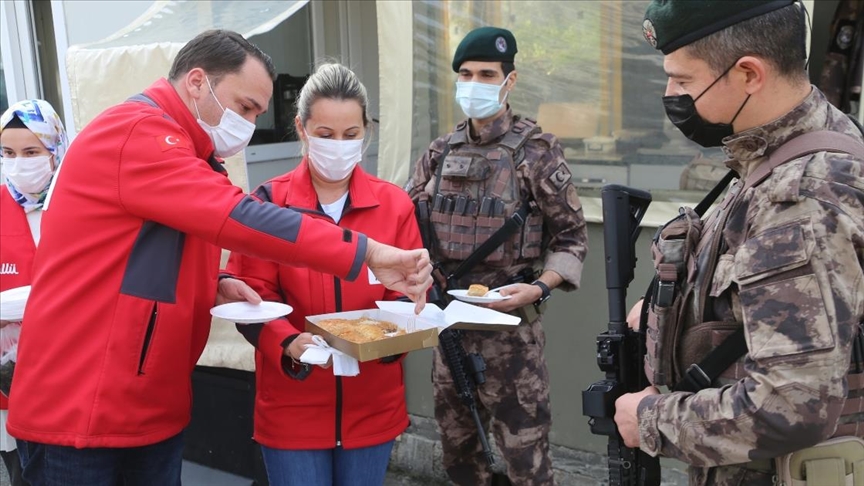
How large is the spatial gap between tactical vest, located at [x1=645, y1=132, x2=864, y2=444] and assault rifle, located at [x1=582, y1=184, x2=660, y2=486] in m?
0.11

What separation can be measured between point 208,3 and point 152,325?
244 cm

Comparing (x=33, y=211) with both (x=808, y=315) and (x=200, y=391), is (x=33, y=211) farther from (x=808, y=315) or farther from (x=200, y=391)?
(x=808, y=315)

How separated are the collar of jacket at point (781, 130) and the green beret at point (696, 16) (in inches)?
7.8

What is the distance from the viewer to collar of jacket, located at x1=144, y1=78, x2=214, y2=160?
1.91 meters

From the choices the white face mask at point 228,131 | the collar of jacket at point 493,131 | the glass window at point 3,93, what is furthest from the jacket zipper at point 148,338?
the glass window at point 3,93

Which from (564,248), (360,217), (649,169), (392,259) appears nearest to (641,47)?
(649,169)

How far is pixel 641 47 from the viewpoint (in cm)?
365

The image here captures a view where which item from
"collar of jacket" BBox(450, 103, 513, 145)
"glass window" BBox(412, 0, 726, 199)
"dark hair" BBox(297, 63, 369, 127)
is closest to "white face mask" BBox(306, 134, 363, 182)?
"dark hair" BBox(297, 63, 369, 127)

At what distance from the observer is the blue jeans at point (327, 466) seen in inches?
87.0

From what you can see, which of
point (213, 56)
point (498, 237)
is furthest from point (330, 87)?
point (498, 237)

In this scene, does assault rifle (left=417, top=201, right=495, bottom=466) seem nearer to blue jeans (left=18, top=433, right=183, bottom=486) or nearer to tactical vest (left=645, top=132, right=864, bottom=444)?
blue jeans (left=18, top=433, right=183, bottom=486)

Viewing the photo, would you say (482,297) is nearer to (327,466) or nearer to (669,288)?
(327,466)

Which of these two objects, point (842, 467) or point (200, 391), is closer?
point (842, 467)

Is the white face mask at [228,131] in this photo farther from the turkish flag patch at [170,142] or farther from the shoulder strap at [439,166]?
the shoulder strap at [439,166]
